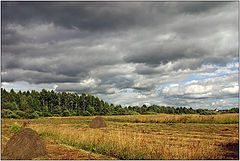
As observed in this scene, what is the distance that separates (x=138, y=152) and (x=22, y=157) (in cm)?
706

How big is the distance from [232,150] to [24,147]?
1388 centimetres

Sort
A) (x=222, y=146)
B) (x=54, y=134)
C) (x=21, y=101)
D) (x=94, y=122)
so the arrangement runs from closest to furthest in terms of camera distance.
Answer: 1. (x=222, y=146)
2. (x=54, y=134)
3. (x=94, y=122)
4. (x=21, y=101)

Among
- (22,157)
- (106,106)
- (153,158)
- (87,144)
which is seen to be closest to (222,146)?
Answer: (153,158)

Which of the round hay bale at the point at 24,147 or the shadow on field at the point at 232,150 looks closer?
the round hay bale at the point at 24,147

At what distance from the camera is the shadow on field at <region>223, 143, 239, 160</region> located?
38.0ft

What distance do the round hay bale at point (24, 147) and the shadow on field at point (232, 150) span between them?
11714mm

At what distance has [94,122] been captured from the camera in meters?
30.6

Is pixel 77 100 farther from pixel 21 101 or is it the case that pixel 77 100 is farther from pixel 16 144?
pixel 16 144

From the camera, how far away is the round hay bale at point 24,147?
37.6 feet

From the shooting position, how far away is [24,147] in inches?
456

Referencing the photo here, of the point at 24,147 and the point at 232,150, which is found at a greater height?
the point at 24,147

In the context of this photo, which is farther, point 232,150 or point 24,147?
point 232,150

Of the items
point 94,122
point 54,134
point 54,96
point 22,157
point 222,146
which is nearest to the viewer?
point 22,157

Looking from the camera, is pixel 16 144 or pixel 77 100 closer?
pixel 16 144
